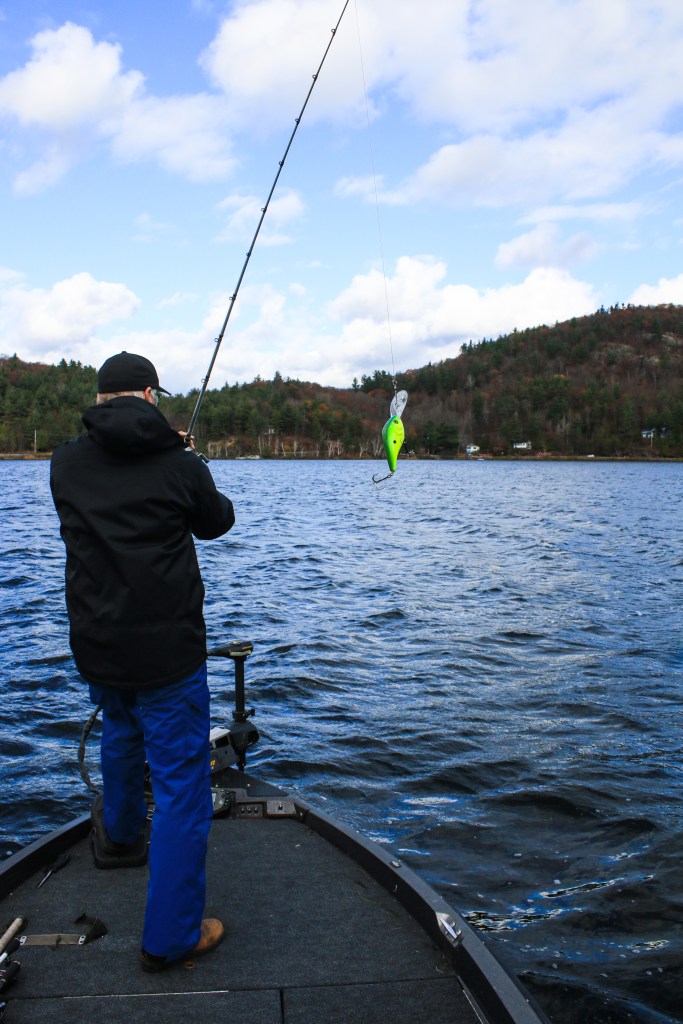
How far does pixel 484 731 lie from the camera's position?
8.73 metres

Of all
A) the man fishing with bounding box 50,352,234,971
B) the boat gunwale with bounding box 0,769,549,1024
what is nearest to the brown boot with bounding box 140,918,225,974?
the man fishing with bounding box 50,352,234,971

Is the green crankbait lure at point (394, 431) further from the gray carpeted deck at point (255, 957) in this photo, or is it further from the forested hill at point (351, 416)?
the forested hill at point (351, 416)

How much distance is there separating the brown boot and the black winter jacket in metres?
1.20

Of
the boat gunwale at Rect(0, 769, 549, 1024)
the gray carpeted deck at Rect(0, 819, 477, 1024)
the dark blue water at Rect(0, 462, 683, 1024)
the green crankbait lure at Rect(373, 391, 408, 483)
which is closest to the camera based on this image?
the boat gunwale at Rect(0, 769, 549, 1024)

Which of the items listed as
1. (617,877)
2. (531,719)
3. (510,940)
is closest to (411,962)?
(510,940)

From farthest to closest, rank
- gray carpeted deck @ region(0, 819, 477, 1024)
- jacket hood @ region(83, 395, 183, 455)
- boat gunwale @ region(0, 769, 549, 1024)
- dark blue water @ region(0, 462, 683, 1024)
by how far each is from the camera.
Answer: dark blue water @ region(0, 462, 683, 1024), jacket hood @ region(83, 395, 183, 455), gray carpeted deck @ region(0, 819, 477, 1024), boat gunwale @ region(0, 769, 549, 1024)

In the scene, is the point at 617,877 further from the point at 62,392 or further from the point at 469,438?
the point at 62,392

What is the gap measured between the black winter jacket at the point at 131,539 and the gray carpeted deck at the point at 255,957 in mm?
1273

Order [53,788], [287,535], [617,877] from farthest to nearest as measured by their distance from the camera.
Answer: [287,535] < [53,788] < [617,877]

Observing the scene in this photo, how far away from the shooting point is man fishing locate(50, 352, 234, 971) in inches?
131

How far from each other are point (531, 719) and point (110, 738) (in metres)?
6.40

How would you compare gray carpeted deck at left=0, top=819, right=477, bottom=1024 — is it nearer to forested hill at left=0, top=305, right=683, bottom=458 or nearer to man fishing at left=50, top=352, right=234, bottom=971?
man fishing at left=50, top=352, right=234, bottom=971

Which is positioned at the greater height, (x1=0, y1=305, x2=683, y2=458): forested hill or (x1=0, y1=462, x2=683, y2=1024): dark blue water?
(x1=0, y1=305, x2=683, y2=458): forested hill

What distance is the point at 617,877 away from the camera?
5.84 m
